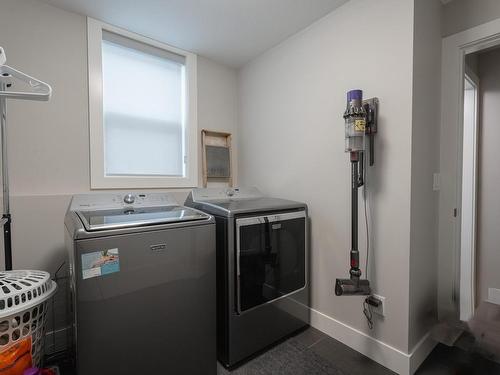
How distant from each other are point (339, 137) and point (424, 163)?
536 millimetres

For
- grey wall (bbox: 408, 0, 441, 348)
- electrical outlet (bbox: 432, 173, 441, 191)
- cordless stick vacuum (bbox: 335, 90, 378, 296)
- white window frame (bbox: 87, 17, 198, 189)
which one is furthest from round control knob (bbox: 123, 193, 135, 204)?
electrical outlet (bbox: 432, 173, 441, 191)

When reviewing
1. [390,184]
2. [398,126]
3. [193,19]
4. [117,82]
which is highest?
[193,19]

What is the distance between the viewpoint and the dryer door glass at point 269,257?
5.18 ft

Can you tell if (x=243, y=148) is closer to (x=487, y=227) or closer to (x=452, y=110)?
(x=452, y=110)

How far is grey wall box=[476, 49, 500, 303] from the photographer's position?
2.26m

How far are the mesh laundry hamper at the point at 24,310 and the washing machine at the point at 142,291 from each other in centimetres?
13

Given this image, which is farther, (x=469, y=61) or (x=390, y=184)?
(x=469, y=61)

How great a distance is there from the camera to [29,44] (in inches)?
63.7

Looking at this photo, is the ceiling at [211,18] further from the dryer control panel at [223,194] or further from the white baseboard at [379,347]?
the white baseboard at [379,347]

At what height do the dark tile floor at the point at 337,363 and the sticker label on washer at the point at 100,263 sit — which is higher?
the sticker label on washer at the point at 100,263

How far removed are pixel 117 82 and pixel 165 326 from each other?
185 cm

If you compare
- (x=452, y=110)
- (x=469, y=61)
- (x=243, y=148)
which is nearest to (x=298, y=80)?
(x=243, y=148)

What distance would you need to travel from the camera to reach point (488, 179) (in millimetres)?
2312

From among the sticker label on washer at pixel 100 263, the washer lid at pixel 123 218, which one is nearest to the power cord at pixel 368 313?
the washer lid at pixel 123 218
